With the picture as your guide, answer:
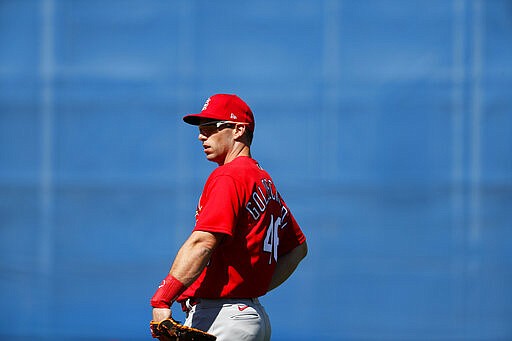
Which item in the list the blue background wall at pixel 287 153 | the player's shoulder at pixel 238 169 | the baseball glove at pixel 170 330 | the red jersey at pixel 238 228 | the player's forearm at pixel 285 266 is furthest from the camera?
the blue background wall at pixel 287 153

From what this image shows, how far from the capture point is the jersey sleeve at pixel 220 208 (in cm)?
262

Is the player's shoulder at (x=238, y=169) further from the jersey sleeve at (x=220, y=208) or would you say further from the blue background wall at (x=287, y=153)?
the blue background wall at (x=287, y=153)

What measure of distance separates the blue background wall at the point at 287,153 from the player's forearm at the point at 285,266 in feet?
6.51

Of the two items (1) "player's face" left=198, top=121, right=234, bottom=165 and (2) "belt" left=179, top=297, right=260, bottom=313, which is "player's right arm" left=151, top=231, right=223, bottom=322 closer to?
(2) "belt" left=179, top=297, right=260, bottom=313

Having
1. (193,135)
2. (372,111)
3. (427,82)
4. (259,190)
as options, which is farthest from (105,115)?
(259,190)

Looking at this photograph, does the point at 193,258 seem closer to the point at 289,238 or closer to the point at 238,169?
the point at 238,169

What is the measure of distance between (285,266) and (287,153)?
6.86 feet

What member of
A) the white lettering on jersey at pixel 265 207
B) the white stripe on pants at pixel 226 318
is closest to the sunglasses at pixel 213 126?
the white lettering on jersey at pixel 265 207

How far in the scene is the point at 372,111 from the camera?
514 centimetres

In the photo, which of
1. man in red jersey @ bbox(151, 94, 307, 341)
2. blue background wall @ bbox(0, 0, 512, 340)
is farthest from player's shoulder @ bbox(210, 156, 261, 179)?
blue background wall @ bbox(0, 0, 512, 340)

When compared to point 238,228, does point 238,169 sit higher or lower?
higher

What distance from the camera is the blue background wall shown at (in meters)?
5.11

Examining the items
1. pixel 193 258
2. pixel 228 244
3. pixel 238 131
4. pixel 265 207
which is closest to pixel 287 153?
pixel 238 131

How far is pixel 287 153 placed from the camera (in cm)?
517
